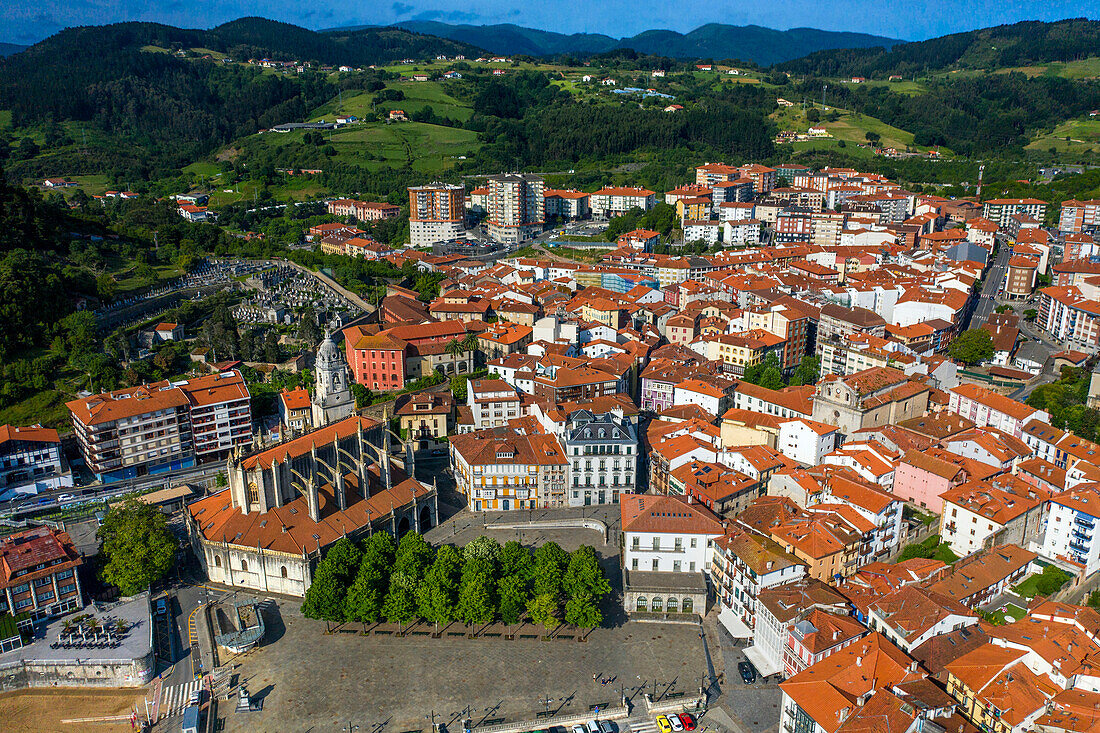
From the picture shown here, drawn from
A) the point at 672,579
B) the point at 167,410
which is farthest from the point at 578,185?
the point at 672,579

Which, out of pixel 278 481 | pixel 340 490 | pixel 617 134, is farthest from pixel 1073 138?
pixel 278 481

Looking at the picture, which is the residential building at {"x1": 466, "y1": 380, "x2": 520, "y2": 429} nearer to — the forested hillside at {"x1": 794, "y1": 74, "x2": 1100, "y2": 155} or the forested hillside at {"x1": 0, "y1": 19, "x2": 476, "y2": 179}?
the forested hillside at {"x1": 0, "y1": 19, "x2": 476, "y2": 179}

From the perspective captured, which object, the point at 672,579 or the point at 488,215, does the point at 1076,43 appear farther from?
the point at 672,579

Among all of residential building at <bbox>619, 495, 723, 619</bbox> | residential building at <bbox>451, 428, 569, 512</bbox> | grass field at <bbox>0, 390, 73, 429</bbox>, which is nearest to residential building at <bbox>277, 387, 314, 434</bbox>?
residential building at <bbox>451, 428, 569, 512</bbox>

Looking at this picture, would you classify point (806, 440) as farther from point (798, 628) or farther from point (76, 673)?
point (76, 673)

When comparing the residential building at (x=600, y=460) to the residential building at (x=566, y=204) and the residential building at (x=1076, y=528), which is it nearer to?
the residential building at (x=1076, y=528)

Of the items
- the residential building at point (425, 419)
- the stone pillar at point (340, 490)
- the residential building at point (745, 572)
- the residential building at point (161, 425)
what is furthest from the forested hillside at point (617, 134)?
the residential building at point (745, 572)

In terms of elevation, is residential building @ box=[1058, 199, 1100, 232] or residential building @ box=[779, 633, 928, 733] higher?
residential building @ box=[1058, 199, 1100, 232]
